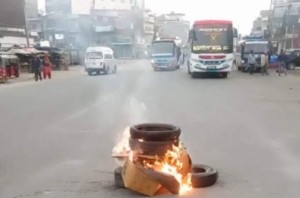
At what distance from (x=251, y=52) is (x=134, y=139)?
102 feet

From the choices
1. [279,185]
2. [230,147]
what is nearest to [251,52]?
[230,147]

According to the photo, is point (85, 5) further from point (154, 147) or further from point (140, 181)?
point (140, 181)

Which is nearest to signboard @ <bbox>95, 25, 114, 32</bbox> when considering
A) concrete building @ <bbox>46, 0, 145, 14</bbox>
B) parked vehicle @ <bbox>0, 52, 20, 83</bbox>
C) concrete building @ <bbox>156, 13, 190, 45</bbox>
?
concrete building @ <bbox>46, 0, 145, 14</bbox>

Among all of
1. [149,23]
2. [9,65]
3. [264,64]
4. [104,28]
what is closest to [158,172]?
[104,28]

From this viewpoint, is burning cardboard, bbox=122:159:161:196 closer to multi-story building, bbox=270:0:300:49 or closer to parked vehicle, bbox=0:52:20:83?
parked vehicle, bbox=0:52:20:83

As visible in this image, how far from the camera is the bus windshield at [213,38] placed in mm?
26688

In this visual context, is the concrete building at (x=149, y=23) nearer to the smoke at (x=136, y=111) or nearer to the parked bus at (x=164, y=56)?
the smoke at (x=136, y=111)

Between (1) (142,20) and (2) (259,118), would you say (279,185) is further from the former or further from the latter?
(1) (142,20)

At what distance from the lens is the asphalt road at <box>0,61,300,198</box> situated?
5.50 meters

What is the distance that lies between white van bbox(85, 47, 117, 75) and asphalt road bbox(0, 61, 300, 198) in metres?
16.7

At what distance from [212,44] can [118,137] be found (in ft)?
62.5

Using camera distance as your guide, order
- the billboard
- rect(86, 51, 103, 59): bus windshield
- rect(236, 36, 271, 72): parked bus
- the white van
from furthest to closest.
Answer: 1. the billboard
2. rect(236, 36, 271, 72): parked bus
3. the white van
4. rect(86, 51, 103, 59): bus windshield

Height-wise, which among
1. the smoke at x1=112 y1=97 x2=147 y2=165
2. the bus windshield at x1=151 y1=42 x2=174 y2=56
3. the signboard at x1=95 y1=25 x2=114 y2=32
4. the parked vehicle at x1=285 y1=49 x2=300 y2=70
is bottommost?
the parked vehicle at x1=285 y1=49 x2=300 y2=70

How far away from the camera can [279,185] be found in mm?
5504
